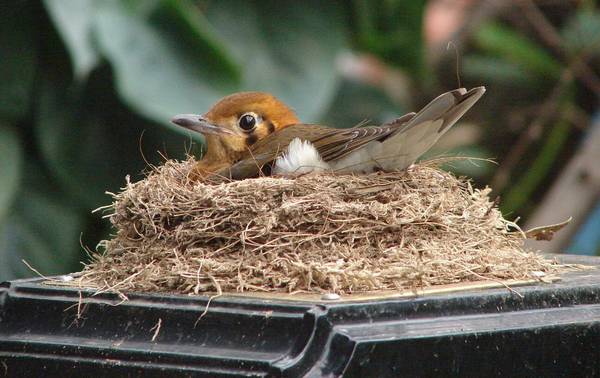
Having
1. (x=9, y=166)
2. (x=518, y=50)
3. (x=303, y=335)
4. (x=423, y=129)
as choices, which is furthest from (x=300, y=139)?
(x=518, y=50)

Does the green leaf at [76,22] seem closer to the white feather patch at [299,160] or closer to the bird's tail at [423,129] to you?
the white feather patch at [299,160]

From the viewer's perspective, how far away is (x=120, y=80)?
5609 mm

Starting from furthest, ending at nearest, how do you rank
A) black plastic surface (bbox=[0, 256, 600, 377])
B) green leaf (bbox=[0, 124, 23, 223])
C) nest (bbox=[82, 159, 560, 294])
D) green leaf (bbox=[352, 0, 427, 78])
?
green leaf (bbox=[352, 0, 427, 78])
green leaf (bbox=[0, 124, 23, 223])
nest (bbox=[82, 159, 560, 294])
black plastic surface (bbox=[0, 256, 600, 377])

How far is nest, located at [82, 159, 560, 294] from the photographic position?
2.97 meters

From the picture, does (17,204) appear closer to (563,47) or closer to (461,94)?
(461,94)

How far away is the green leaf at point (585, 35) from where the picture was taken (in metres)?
7.46

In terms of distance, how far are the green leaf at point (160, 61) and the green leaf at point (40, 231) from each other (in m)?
0.82

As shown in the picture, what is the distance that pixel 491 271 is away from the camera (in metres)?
3.13

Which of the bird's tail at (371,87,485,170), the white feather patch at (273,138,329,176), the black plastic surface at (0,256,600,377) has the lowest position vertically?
the black plastic surface at (0,256,600,377)

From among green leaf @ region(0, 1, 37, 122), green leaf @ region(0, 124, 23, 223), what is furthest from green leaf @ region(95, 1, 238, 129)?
green leaf @ region(0, 124, 23, 223)

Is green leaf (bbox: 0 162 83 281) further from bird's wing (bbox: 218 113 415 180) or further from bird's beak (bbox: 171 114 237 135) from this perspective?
bird's wing (bbox: 218 113 415 180)

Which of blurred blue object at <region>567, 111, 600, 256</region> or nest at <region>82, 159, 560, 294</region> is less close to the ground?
blurred blue object at <region>567, 111, 600, 256</region>

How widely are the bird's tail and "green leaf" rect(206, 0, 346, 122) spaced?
2.32 m

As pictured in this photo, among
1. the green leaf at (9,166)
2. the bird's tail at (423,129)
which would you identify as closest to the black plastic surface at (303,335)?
the bird's tail at (423,129)
